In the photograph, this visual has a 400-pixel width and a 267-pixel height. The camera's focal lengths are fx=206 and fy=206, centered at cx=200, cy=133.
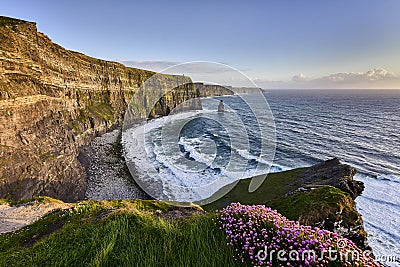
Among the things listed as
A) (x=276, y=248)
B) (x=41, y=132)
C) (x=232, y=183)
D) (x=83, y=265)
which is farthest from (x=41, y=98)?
(x=276, y=248)

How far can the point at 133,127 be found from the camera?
58.2 metres

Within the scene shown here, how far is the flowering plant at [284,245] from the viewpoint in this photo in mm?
2678

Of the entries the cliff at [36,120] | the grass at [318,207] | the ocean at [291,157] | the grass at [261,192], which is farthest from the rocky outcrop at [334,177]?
the cliff at [36,120]

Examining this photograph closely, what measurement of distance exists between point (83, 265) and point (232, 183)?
2065cm

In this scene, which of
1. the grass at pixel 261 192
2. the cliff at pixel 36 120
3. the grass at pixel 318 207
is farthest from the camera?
the grass at pixel 261 192

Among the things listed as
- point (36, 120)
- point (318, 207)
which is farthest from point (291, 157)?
point (36, 120)

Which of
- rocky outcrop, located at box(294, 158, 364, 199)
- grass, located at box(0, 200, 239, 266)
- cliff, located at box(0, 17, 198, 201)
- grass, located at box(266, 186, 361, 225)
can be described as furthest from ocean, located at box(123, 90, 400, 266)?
grass, located at box(0, 200, 239, 266)

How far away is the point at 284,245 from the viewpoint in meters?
2.98

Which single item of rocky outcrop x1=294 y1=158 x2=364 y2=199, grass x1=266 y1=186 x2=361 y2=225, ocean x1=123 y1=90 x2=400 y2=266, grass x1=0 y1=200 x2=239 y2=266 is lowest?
ocean x1=123 y1=90 x2=400 y2=266

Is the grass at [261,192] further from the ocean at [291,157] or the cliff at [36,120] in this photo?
the cliff at [36,120]

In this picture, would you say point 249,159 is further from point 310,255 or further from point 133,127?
point 133,127

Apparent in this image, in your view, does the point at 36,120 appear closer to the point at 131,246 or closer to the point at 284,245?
the point at 131,246

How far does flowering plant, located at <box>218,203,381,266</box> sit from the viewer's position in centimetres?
268

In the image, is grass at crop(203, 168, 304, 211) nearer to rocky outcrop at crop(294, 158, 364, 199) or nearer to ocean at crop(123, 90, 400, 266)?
rocky outcrop at crop(294, 158, 364, 199)
